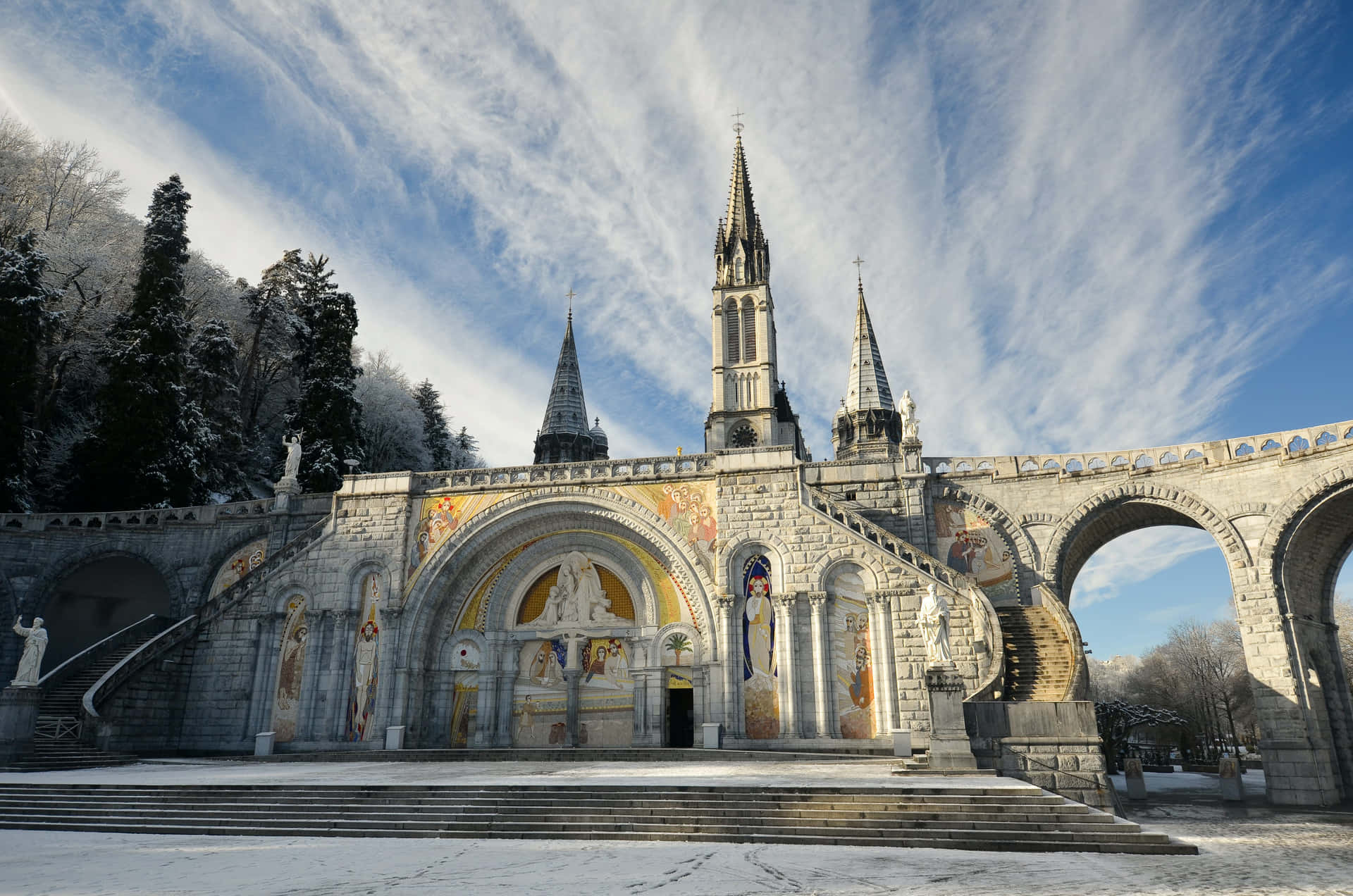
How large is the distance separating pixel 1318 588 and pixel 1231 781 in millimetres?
5827

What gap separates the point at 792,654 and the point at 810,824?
11.3 m

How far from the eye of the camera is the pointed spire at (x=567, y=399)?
2190 inches

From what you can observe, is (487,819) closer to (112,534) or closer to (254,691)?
(254,691)

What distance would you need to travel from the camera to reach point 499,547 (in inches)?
1044

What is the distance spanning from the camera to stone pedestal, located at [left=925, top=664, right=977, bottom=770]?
14.9 meters

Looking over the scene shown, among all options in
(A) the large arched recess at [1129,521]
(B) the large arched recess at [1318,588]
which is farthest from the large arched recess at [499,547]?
(B) the large arched recess at [1318,588]

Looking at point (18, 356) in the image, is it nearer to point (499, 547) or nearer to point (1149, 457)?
point (499, 547)

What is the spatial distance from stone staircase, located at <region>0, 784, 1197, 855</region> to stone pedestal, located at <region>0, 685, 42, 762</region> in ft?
21.0

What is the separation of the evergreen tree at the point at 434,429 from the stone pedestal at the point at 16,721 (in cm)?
2982

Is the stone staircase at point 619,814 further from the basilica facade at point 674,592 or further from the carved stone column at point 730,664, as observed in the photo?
the carved stone column at point 730,664

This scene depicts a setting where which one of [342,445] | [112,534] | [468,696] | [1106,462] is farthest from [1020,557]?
[112,534]

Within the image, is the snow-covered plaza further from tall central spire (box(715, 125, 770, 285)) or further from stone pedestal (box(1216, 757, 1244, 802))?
tall central spire (box(715, 125, 770, 285))

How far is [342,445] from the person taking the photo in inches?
1385

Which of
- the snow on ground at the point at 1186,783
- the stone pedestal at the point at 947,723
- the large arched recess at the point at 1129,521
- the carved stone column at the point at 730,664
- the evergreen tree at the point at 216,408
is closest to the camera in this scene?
the stone pedestal at the point at 947,723
